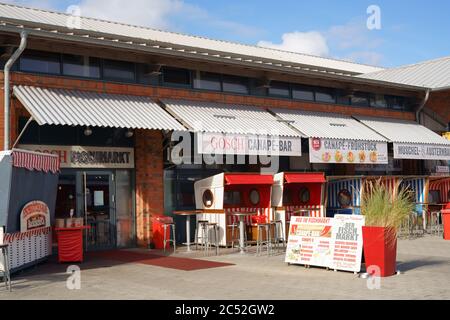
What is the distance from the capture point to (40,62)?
14844 mm

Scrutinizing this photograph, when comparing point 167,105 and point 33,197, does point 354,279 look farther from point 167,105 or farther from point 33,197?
point 167,105

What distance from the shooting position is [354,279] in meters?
10.6

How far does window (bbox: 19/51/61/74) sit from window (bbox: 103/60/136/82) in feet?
4.63

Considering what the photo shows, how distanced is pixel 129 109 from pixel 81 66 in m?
1.75

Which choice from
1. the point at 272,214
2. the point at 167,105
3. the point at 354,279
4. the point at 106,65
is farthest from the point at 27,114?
the point at 354,279

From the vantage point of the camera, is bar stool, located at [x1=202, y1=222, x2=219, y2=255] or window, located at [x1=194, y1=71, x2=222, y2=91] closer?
bar stool, located at [x1=202, y1=222, x2=219, y2=255]

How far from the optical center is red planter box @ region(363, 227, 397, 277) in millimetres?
10843

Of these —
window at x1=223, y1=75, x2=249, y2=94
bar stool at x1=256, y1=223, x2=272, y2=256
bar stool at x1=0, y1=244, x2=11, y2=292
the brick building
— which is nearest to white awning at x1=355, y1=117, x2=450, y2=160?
the brick building

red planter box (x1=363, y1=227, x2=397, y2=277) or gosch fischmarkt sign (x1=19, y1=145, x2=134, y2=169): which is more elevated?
gosch fischmarkt sign (x1=19, y1=145, x2=134, y2=169)

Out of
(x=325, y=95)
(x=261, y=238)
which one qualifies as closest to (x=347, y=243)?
(x=261, y=238)

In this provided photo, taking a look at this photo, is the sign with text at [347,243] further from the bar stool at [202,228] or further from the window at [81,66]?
the window at [81,66]

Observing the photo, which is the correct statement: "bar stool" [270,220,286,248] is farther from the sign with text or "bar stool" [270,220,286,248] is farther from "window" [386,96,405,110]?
"window" [386,96,405,110]

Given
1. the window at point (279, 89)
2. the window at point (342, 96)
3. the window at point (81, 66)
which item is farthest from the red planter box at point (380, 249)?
the window at point (342, 96)

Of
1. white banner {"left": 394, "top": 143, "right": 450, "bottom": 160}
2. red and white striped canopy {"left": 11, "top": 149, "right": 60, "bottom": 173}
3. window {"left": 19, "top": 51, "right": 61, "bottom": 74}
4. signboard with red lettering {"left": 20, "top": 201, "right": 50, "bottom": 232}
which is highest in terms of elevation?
window {"left": 19, "top": 51, "right": 61, "bottom": 74}
